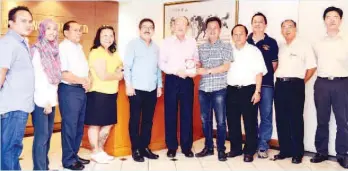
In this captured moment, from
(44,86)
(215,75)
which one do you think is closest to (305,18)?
(215,75)

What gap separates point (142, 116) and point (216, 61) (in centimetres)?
103

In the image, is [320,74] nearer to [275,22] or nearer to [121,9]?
[275,22]

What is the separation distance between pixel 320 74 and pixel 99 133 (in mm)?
2537

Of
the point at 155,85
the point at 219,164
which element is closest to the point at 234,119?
the point at 219,164

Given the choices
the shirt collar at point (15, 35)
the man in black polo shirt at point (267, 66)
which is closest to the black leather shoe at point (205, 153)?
the man in black polo shirt at point (267, 66)

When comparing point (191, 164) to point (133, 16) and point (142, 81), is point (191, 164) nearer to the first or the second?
point (142, 81)

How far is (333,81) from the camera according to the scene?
12.8 feet

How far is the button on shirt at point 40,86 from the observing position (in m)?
2.93

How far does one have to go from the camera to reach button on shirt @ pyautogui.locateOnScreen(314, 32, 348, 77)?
12.8 feet

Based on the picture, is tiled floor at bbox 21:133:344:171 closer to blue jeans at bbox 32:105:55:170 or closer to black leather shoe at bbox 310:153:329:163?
black leather shoe at bbox 310:153:329:163

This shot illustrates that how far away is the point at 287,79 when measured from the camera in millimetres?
3988

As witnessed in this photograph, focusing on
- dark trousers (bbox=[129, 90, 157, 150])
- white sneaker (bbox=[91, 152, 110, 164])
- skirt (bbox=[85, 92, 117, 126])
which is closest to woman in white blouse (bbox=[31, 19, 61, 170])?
skirt (bbox=[85, 92, 117, 126])

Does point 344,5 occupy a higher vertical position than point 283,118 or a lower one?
higher

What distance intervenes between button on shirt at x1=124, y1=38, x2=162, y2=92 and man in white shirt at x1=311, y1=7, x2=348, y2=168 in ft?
6.15
